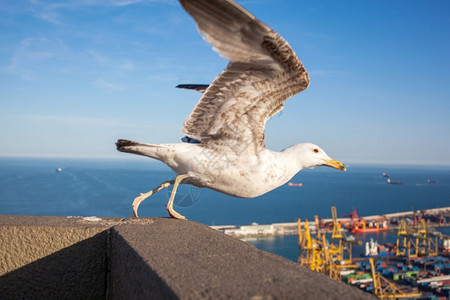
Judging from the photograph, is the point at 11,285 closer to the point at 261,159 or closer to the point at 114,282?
the point at 114,282

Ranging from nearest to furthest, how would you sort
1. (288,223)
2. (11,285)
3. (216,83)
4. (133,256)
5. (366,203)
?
(133,256) < (11,285) < (216,83) < (288,223) < (366,203)

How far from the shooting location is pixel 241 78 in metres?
2.95

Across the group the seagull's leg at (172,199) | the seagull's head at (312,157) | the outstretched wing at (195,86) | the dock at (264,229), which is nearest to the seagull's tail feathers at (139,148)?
the seagull's leg at (172,199)

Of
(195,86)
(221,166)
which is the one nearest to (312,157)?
(221,166)

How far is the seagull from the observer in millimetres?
2869

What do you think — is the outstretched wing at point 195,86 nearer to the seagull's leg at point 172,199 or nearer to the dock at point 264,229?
the seagull's leg at point 172,199

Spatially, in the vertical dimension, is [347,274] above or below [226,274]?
below

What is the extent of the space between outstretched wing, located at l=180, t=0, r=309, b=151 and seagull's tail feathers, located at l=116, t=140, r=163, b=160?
0.31 metres

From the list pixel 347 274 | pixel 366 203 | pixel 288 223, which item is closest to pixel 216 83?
pixel 347 274

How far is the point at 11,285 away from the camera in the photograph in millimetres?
2404

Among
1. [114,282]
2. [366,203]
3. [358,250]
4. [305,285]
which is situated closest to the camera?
[305,285]

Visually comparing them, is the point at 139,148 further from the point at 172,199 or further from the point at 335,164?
the point at 335,164

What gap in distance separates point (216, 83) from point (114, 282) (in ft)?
5.14

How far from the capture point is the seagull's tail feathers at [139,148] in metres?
3.12
